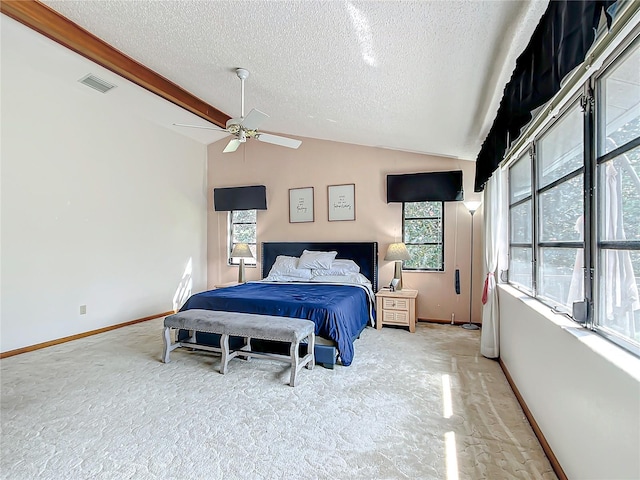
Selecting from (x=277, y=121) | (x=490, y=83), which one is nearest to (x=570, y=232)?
(x=490, y=83)

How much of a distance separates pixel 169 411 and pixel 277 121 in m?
3.96

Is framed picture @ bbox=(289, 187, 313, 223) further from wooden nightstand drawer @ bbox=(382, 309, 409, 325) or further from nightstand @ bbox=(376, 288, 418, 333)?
wooden nightstand drawer @ bbox=(382, 309, 409, 325)

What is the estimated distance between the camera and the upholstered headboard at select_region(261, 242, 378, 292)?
534 cm

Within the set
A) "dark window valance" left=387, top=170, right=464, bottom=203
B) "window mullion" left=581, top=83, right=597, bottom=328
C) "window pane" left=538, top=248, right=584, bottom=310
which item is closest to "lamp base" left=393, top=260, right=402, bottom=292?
"dark window valance" left=387, top=170, right=464, bottom=203

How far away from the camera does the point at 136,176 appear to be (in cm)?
527

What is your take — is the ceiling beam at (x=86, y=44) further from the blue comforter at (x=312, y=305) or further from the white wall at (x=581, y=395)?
the white wall at (x=581, y=395)

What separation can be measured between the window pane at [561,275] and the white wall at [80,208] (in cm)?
488

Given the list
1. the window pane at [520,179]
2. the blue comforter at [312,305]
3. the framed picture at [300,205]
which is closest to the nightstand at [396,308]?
the blue comforter at [312,305]

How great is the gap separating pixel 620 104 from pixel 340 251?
422cm

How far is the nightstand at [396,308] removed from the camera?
4625mm

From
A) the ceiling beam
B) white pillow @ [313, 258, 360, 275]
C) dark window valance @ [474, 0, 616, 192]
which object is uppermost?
the ceiling beam

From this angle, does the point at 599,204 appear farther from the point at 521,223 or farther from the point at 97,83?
the point at 97,83

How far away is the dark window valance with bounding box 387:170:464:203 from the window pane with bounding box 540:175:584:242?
2.34 metres

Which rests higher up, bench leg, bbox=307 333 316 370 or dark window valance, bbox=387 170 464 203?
dark window valance, bbox=387 170 464 203
